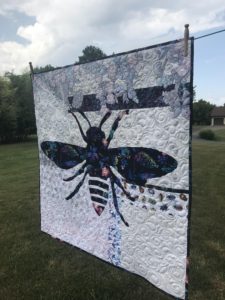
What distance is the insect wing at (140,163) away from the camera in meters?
2.84

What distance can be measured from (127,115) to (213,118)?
4749 centimetres

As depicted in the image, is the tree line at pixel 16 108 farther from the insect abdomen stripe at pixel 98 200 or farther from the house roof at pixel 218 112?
the house roof at pixel 218 112

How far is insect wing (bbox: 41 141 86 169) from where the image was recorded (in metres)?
3.74

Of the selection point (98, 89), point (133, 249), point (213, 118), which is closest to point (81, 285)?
point (133, 249)

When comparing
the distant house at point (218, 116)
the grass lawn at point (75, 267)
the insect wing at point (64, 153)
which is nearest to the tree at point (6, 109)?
the grass lawn at point (75, 267)

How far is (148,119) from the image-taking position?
9.49ft

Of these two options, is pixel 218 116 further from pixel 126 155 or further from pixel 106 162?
pixel 126 155

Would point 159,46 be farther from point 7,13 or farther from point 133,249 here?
point 7,13

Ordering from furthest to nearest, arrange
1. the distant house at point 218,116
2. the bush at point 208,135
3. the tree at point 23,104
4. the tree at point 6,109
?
the distant house at point 218,116 < the tree at point 23,104 < the bush at point 208,135 < the tree at point 6,109

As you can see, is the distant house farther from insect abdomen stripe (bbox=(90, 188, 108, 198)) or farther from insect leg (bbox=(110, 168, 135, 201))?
insect leg (bbox=(110, 168, 135, 201))

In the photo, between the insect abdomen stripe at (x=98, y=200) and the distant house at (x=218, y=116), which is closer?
the insect abdomen stripe at (x=98, y=200)

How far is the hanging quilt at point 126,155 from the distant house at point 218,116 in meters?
46.2

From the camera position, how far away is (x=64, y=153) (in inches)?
155

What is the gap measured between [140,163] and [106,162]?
49 centimetres
